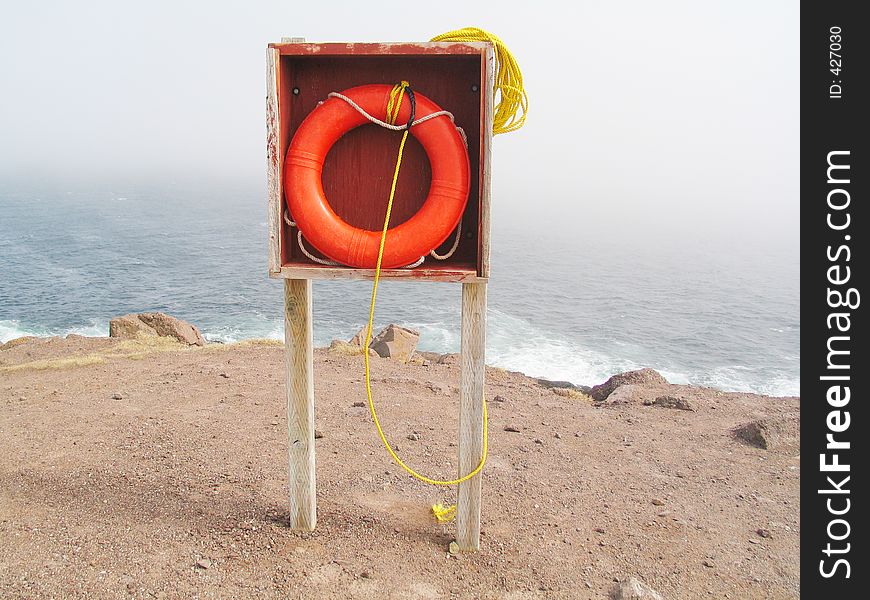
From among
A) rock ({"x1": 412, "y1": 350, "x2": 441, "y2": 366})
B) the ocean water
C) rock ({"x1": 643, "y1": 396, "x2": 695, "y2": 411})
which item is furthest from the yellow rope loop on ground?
the ocean water

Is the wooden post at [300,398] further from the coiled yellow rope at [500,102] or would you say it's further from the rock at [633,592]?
the rock at [633,592]

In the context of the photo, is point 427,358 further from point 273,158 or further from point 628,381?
point 273,158

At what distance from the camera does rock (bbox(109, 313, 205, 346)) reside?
41.4 ft

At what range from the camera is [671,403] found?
28.1 feet

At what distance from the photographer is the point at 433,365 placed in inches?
401

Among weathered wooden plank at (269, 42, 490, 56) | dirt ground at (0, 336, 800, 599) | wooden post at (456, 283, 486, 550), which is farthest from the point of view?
dirt ground at (0, 336, 800, 599)

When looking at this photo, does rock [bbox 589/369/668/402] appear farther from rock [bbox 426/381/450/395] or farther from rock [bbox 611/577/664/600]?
rock [bbox 611/577/664/600]

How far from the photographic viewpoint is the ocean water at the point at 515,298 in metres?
24.3

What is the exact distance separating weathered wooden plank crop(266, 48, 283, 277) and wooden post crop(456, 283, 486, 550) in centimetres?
100

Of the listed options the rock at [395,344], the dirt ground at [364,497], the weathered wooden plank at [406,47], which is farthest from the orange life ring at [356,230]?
the rock at [395,344]

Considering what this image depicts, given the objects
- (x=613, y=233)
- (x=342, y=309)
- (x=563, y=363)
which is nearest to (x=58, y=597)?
(x=563, y=363)

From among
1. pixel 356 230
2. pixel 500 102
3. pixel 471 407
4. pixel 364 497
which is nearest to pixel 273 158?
pixel 356 230

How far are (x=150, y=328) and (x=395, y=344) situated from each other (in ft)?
16.5

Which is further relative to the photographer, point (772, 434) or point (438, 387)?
point (438, 387)
